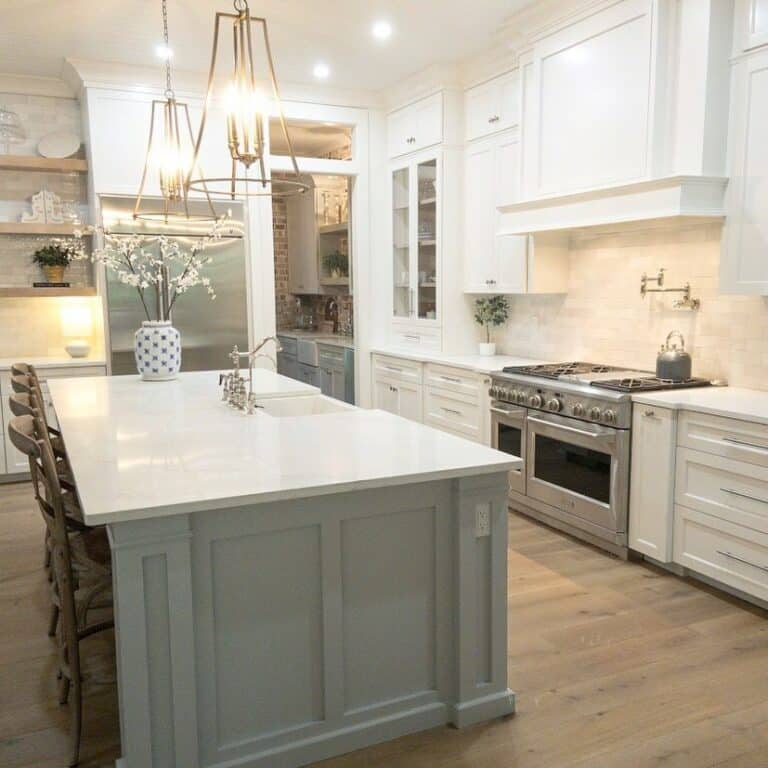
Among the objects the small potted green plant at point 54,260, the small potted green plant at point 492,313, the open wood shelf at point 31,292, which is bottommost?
the small potted green plant at point 492,313

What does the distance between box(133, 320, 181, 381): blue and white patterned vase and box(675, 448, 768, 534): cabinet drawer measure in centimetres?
281

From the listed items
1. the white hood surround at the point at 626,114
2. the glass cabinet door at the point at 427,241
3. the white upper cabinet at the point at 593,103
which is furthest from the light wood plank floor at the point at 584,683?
the glass cabinet door at the point at 427,241

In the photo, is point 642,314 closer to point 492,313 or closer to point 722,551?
point 492,313

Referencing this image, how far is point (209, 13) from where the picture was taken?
14.2 feet

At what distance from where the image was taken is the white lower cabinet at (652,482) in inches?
140

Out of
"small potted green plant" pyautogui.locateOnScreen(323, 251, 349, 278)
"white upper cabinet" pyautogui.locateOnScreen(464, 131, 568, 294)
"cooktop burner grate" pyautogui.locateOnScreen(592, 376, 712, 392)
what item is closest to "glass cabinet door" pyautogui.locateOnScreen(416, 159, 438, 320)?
"white upper cabinet" pyautogui.locateOnScreen(464, 131, 568, 294)

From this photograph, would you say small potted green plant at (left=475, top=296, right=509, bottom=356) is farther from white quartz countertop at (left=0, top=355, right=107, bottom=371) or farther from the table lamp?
the table lamp

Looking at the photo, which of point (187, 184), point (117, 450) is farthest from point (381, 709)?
point (187, 184)

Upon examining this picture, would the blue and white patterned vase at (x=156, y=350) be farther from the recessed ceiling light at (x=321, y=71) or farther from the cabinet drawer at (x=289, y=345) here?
the cabinet drawer at (x=289, y=345)

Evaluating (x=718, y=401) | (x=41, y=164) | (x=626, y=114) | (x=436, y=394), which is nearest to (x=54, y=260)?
(x=41, y=164)

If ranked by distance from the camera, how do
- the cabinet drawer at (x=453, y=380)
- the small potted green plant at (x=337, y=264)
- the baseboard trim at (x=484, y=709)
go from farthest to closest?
1. the small potted green plant at (x=337, y=264)
2. the cabinet drawer at (x=453, y=380)
3. the baseboard trim at (x=484, y=709)

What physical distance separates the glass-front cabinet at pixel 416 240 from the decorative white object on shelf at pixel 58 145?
8.23 ft

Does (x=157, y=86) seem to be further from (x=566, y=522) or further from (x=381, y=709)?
(x=381, y=709)

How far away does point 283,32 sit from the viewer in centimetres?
Result: 469
